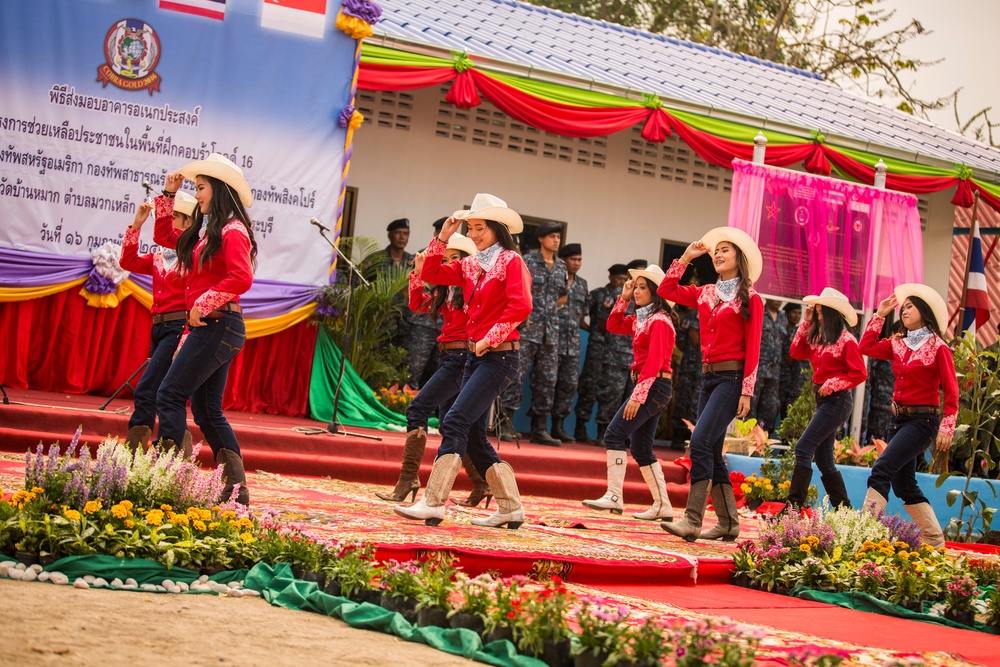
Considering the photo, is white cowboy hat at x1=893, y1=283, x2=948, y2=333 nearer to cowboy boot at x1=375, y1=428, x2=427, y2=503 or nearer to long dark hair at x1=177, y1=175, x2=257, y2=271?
cowboy boot at x1=375, y1=428, x2=427, y2=503

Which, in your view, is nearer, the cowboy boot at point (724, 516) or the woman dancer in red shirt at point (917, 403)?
the cowboy boot at point (724, 516)

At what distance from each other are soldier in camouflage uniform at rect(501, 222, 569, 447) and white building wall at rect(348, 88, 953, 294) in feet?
6.55

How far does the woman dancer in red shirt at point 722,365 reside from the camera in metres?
8.01

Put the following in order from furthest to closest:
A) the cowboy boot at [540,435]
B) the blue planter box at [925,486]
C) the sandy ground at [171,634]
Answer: the cowboy boot at [540,435], the blue planter box at [925,486], the sandy ground at [171,634]

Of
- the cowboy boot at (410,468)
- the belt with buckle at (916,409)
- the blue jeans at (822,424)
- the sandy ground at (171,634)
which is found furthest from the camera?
the blue jeans at (822,424)

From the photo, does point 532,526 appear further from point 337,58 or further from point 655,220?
point 655,220

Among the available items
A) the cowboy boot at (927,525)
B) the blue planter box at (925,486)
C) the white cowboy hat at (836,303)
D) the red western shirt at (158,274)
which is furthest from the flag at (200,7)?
the cowboy boot at (927,525)

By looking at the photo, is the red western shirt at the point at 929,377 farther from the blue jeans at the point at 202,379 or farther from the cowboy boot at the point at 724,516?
the blue jeans at the point at 202,379

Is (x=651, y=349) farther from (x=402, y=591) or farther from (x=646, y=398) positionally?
(x=402, y=591)

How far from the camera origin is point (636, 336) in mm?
9625

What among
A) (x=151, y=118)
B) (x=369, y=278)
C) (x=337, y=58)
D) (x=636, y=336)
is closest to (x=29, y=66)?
(x=151, y=118)

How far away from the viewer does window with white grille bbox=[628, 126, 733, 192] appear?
52.2 feet

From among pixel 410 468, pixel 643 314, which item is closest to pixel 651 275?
pixel 643 314

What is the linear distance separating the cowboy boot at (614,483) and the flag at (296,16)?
579 cm
